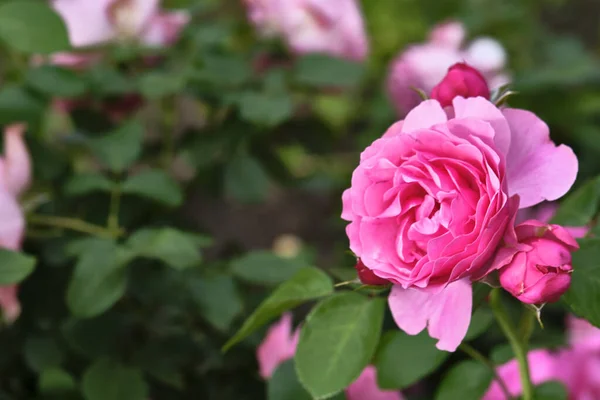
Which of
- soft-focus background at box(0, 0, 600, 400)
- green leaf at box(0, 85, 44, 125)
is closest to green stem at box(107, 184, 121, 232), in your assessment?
soft-focus background at box(0, 0, 600, 400)

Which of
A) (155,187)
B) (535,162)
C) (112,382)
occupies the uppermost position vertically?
(535,162)

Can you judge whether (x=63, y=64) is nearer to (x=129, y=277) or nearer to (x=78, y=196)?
(x=78, y=196)

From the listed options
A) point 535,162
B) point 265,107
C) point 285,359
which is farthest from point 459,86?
point 265,107

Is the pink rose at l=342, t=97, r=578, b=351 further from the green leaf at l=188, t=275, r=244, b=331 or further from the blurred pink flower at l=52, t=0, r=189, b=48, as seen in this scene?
the blurred pink flower at l=52, t=0, r=189, b=48

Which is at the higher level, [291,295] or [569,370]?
[291,295]

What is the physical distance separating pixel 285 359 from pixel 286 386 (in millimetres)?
50

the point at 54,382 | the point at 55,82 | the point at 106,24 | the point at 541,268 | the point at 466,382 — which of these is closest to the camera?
the point at 541,268

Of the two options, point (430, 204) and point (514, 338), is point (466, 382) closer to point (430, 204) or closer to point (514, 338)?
point (514, 338)

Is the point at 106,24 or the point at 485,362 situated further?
the point at 106,24

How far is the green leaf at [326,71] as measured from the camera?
2.85 ft

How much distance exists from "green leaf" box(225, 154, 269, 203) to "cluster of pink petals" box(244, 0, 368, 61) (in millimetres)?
176

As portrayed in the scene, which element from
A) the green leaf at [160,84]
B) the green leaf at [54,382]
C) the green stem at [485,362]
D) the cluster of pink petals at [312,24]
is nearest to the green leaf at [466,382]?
the green stem at [485,362]

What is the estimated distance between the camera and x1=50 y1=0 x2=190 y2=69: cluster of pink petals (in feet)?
2.78

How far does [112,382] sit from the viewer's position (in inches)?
24.6
